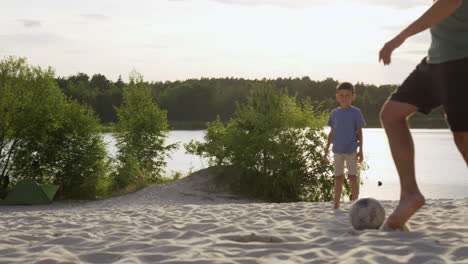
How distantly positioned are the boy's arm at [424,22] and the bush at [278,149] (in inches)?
468

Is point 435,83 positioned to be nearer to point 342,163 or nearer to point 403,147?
point 403,147

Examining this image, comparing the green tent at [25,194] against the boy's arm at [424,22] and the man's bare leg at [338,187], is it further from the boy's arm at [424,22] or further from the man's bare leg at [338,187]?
the boy's arm at [424,22]

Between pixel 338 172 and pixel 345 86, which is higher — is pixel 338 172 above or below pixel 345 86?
below

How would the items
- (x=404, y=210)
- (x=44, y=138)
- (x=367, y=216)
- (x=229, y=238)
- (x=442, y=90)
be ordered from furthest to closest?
(x=44, y=138) → (x=367, y=216) → (x=229, y=238) → (x=404, y=210) → (x=442, y=90)

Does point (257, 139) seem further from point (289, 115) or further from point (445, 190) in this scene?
point (445, 190)

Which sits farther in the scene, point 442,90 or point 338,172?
point 338,172

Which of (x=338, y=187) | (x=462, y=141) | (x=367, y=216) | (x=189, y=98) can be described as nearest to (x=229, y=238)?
(x=367, y=216)

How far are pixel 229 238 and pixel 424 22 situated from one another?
249cm

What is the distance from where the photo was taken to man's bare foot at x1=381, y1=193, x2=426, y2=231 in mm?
4508

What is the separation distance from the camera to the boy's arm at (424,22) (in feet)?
12.6

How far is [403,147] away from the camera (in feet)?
14.6

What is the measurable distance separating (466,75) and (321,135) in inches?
504

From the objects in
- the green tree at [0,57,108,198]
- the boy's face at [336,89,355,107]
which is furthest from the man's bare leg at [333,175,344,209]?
the green tree at [0,57,108,198]

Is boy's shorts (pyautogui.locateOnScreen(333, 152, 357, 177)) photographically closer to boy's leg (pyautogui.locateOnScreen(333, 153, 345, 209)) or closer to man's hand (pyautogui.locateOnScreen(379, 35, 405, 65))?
boy's leg (pyautogui.locateOnScreen(333, 153, 345, 209))
